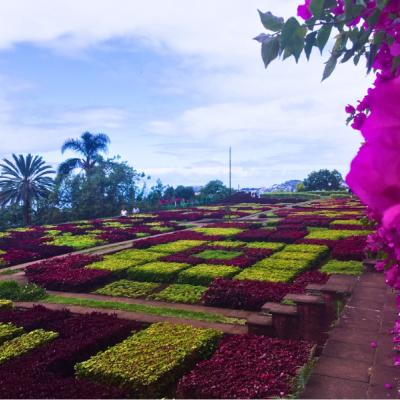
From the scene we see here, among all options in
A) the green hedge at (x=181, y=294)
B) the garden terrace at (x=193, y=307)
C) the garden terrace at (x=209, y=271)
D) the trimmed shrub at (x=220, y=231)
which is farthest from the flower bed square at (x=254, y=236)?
the green hedge at (x=181, y=294)

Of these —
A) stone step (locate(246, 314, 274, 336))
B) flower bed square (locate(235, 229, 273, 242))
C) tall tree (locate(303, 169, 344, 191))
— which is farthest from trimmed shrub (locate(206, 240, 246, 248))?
tall tree (locate(303, 169, 344, 191))

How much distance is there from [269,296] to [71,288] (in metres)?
4.50

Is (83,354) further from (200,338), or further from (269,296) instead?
(269,296)

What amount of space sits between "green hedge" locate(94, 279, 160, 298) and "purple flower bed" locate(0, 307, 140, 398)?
170 centimetres

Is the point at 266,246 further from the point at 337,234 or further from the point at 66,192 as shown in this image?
the point at 66,192

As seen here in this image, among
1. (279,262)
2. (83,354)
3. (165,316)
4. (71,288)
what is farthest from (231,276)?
(83,354)

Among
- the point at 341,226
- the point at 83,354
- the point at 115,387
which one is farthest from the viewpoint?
the point at 341,226

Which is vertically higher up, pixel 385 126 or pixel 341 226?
pixel 385 126

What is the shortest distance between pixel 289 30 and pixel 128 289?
8.24m

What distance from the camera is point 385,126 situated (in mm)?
508

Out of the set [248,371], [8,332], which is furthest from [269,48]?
[8,332]

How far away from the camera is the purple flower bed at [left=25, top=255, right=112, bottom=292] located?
9164 mm

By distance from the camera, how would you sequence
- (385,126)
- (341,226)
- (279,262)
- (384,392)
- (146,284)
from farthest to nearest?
(341,226)
(279,262)
(146,284)
(384,392)
(385,126)

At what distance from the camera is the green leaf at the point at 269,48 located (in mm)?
1257
